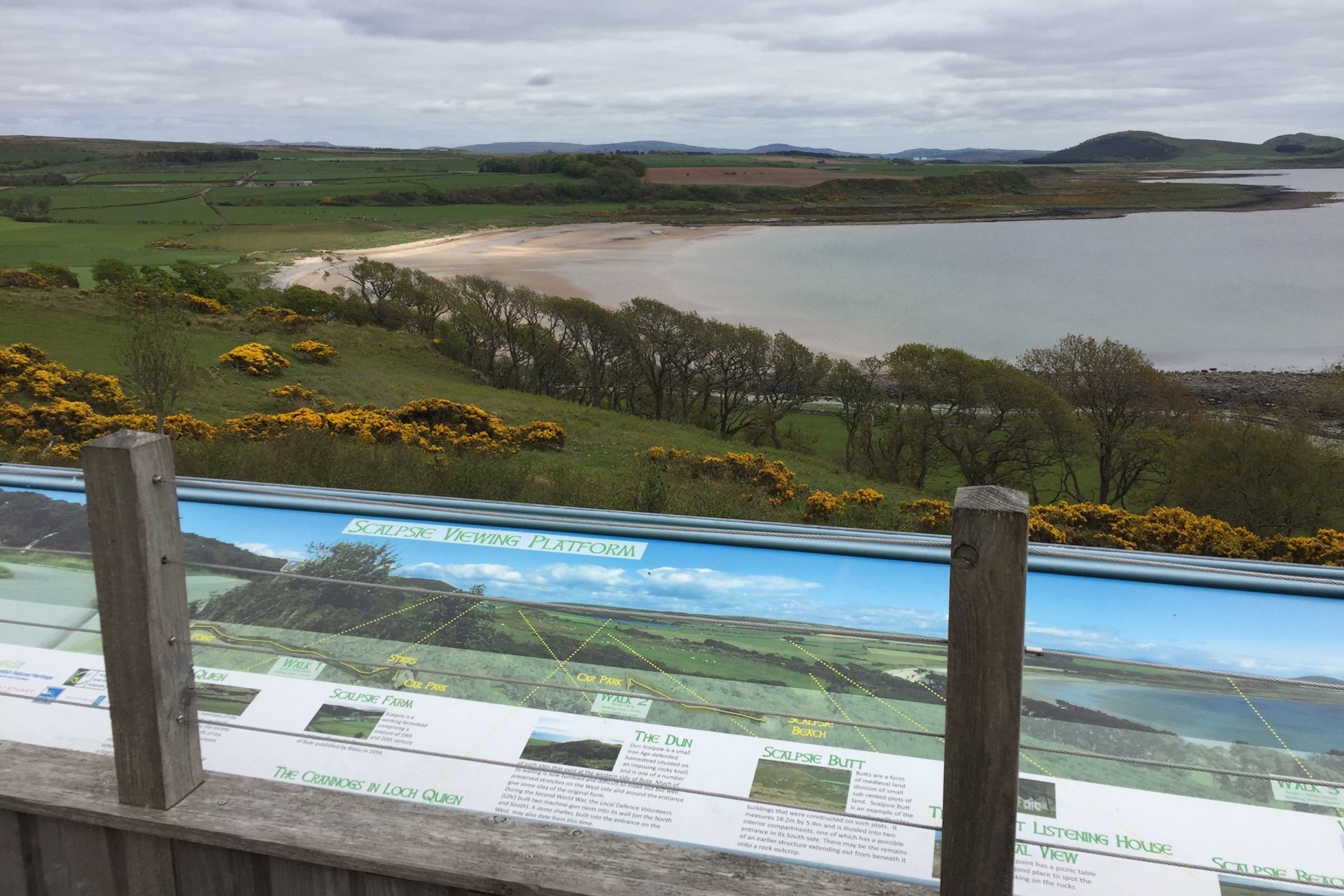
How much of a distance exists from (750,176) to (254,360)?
48.2 meters

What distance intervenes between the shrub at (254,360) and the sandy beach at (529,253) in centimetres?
1336

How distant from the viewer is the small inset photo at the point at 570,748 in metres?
2.02

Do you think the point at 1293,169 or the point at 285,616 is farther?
the point at 1293,169

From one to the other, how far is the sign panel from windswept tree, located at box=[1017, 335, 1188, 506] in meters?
21.4

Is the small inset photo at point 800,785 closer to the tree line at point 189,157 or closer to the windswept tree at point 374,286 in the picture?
the windswept tree at point 374,286

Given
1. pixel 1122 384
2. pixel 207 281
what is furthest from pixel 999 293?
pixel 207 281

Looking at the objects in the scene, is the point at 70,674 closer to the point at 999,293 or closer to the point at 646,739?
the point at 646,739

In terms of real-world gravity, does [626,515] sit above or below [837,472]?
above

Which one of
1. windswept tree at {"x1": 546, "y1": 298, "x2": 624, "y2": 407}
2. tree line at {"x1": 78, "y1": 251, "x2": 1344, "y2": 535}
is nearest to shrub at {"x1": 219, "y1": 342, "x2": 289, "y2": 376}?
tree line at {"x1": 78, "y1": 251, "x2": 1344, "y2": 535}

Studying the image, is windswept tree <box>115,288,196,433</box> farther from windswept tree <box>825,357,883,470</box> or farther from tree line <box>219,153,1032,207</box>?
tree line <box>219,153,1032,207</box>

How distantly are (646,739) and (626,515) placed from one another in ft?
5.11

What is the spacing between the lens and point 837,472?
856 inches

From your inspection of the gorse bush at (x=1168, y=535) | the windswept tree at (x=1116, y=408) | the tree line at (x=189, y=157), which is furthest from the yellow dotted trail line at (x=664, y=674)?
the tree line at (x=189, y=157)

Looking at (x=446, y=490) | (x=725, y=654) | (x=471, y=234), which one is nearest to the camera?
(x=725, y=654)
